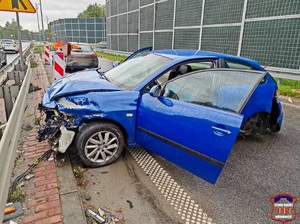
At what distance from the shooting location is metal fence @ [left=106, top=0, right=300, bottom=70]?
8.86 m

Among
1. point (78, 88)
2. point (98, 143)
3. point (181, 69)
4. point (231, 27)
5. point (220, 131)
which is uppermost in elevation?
point (231, 27)

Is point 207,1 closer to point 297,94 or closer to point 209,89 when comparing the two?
point 297,94

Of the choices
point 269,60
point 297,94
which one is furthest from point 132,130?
point 269,60

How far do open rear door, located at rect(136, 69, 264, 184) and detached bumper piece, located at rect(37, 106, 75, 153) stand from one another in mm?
954

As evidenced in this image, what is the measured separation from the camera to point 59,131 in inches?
132

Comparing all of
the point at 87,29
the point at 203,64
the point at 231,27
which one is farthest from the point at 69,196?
the point at 87,29

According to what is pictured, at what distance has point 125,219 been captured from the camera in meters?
2.47

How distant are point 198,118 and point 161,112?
0.51 metres

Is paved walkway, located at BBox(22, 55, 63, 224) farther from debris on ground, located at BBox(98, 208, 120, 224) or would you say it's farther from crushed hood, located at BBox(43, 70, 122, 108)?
crushed hood, located at BBox(43, 70, 122, 108)

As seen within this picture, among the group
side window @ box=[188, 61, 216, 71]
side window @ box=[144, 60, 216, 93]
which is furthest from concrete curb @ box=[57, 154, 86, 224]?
side window @ box=[188, 61, 216, 71]

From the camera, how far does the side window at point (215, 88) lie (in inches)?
111

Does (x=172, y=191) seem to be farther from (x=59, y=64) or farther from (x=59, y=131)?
(x=59, y=64)

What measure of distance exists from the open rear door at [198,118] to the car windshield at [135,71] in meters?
0.43

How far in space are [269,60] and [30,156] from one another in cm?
939
